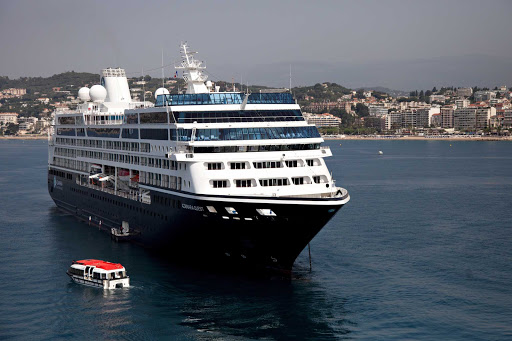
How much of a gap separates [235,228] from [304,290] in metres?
4.70

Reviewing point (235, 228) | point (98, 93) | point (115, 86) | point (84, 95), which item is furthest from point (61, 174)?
point (235, 228)

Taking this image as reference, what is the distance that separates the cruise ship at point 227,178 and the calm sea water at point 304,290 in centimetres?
184

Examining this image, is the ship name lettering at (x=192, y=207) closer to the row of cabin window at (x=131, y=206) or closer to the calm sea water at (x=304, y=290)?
the row of cabin window at (x=131, y=206)

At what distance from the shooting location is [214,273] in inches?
1345

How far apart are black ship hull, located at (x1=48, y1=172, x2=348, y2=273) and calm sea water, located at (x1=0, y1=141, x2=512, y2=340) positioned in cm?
115

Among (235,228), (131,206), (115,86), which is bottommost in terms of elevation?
(131,206)

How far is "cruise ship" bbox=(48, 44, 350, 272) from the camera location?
Result: 31438 millimetres

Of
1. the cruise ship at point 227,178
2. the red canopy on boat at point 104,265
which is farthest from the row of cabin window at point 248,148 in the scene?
the red canopy on boat at point 104,265

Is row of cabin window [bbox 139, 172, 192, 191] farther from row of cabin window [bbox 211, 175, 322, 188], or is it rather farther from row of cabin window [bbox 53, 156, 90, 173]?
row of cabin window [bbox 53, 156, 90, 173]

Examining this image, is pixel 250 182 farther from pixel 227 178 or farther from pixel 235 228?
pixel 235 228

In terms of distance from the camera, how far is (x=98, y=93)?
54.1 meters

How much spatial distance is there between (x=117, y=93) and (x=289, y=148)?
85.3ft

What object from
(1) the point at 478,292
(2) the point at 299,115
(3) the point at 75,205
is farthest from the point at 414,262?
(3) the point at 75,205

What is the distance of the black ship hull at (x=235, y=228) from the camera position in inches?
1215
